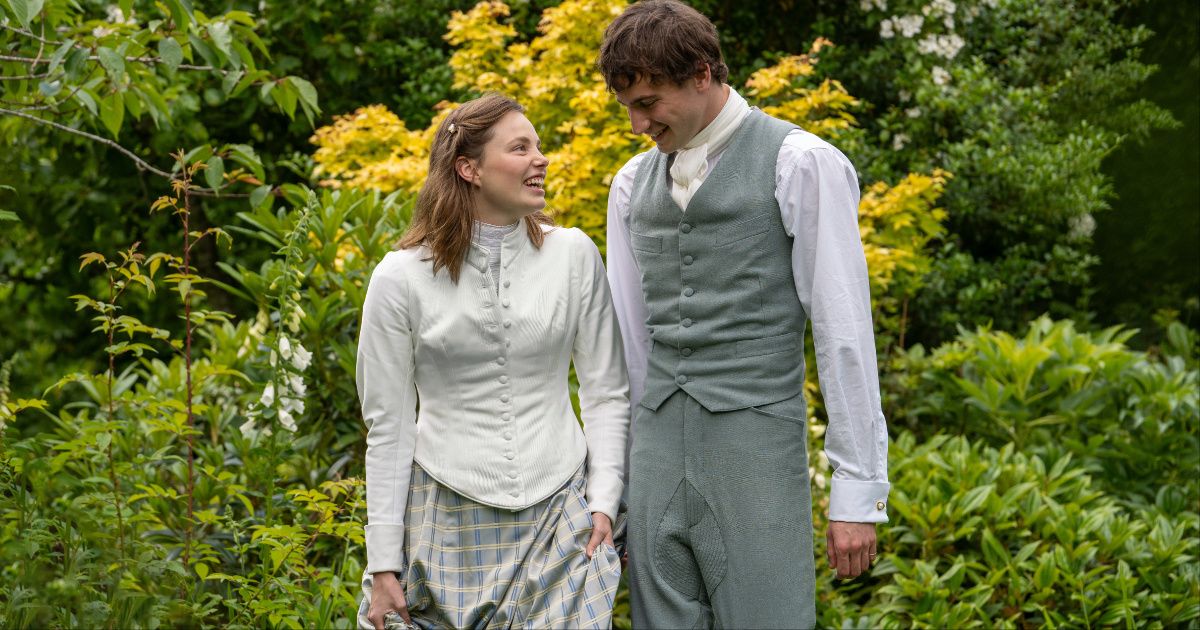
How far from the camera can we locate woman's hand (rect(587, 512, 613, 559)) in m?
2.15

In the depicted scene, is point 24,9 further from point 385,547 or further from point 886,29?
point 886,29

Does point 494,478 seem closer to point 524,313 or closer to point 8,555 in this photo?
point 524,313

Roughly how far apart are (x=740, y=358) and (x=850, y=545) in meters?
0.37

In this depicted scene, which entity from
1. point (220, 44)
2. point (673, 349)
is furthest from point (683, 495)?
point (220, 44)

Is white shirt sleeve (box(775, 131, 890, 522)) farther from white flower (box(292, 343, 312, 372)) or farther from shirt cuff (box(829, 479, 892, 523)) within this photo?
white flower (box(292, 343, 312, 372))

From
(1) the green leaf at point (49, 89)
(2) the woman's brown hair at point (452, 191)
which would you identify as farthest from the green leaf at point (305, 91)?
(2) the woman's brown hair at point (452, 191)

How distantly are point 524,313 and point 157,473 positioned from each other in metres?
1.74

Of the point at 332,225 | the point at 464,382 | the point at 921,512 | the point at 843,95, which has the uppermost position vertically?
the point at 843,95

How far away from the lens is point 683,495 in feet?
6.96

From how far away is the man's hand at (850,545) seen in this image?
6.82 ft

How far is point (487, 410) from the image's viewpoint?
218 cm

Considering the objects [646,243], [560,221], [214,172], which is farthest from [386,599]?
[560,221]

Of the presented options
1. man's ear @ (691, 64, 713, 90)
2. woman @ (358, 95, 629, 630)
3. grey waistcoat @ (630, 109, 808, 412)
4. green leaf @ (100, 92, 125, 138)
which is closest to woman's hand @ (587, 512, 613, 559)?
woman @ (358, 95, 629, 630)

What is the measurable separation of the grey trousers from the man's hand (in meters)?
0.05
